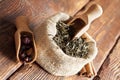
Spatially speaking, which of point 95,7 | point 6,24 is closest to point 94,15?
point 95,7

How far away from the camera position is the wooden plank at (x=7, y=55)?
80 centimetres

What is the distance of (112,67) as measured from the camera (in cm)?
106

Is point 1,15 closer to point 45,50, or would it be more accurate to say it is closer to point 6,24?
point 6,24

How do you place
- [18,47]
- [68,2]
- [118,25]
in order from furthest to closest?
1. [118,25]
2. [68,2]
3. [18,47]

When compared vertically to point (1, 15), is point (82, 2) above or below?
below

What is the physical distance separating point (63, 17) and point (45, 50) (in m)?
0.13

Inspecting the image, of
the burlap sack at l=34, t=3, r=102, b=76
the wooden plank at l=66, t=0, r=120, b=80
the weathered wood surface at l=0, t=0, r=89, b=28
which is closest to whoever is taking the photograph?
the burlap sack at l=34, t=3, r=102, b=76

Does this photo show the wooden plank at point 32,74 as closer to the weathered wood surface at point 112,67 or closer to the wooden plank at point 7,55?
the wooden plank at point 7,55

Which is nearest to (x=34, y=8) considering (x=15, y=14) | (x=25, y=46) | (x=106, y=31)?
(x=15, y=14)

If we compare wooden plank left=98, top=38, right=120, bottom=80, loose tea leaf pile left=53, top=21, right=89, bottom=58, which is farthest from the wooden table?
loose tea leaf pile left=53, top=21, right=89, bottom=58

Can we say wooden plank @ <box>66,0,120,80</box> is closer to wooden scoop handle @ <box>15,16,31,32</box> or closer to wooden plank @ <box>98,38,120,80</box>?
wooden plank @ <box>98,38,120,80</box>

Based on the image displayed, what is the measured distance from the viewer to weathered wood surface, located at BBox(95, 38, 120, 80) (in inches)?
40.0

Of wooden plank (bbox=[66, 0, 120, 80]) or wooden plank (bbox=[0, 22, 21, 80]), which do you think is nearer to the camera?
wooden plank (bbox=[0, 22, 21, 80])

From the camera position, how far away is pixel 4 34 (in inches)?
33.6
